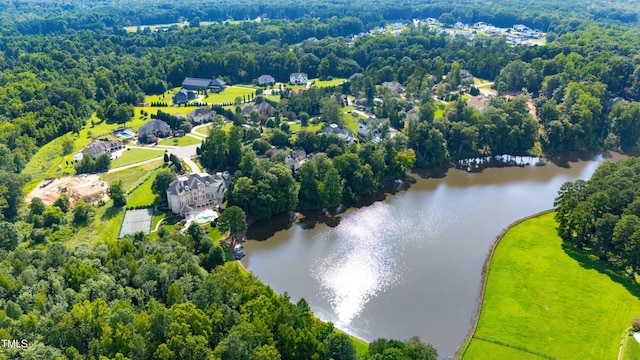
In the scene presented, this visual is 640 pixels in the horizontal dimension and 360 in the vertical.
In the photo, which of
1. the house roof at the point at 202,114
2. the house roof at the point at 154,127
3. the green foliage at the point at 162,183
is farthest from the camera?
the house roof at the point at 202,114

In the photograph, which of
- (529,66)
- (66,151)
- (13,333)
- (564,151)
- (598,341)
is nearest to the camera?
(13,333)

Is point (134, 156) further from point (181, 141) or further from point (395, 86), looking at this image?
point (395, 86)

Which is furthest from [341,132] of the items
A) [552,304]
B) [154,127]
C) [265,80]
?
[552,304]

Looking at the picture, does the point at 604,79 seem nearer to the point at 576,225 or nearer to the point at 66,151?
the point at 576,225

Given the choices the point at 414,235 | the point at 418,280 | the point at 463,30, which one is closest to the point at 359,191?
the point at 414,235

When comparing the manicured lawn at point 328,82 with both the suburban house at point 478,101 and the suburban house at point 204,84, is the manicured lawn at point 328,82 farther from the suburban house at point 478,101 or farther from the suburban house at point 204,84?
the suburban house at point 478,101

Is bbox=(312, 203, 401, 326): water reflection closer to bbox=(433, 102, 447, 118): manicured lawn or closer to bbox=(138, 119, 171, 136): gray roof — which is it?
bbox=(433, 102, 447, 118): manicured lawn

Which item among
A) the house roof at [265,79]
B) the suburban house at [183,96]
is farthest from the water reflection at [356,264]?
the house roof at [265,79]

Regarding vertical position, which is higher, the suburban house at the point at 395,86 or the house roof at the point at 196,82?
the house roof at the point at 196,82
